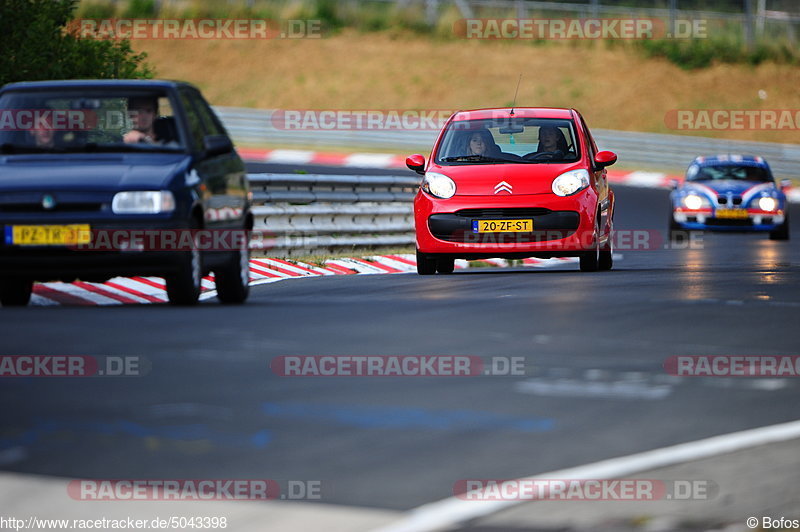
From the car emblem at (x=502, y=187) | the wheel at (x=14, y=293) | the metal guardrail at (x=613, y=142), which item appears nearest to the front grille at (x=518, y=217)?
the car emblem at (x=502, y=187)

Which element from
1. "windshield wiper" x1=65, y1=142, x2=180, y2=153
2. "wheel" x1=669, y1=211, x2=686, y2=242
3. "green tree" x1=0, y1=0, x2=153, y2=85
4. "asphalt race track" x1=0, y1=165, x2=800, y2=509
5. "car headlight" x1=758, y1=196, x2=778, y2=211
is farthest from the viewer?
"wheel" x1=669, y1=211, x2=686, y2=242

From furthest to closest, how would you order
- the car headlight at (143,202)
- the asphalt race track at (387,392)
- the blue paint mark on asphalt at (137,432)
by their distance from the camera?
the car headlight at (143,202) → the blue paint mark on asphalt at (137,432) → the asphalt race track at (387,392)

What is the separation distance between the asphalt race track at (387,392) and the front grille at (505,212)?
2484 mm

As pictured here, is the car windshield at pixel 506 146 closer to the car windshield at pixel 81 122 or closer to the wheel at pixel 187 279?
the car windshield at pixel 81 122

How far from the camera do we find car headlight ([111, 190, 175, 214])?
1105 cm

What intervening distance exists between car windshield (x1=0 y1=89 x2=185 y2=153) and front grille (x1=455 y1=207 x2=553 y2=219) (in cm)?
411

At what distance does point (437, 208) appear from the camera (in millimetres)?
15742

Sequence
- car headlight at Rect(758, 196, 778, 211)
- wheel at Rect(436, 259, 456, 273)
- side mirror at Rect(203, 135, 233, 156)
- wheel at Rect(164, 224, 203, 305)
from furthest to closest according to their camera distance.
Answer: car headlight at Rect(758, 196, 778, 211)
wheel at Rect(436, 259, 456, 273)
side mirror at Rect(203, 135, 233, 156)
wheel at Rect(164, 224, 203, 305)

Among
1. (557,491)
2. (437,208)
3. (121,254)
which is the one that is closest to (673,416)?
(557,491)

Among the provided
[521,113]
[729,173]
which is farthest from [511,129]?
[729,173]

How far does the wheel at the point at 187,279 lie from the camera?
36.7ft

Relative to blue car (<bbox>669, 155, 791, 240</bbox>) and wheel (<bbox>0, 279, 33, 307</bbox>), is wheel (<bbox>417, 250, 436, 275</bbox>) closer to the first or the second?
wheel (<bbox>0, 279, 33, 307</bbox>)

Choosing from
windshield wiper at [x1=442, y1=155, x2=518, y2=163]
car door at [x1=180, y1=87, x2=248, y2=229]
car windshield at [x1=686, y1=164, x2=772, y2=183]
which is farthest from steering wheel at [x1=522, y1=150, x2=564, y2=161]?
car windshield at [x1=686, y1=164, x2=772, y2=183]

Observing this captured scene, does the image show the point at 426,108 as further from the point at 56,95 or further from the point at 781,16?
the point at 56,95
